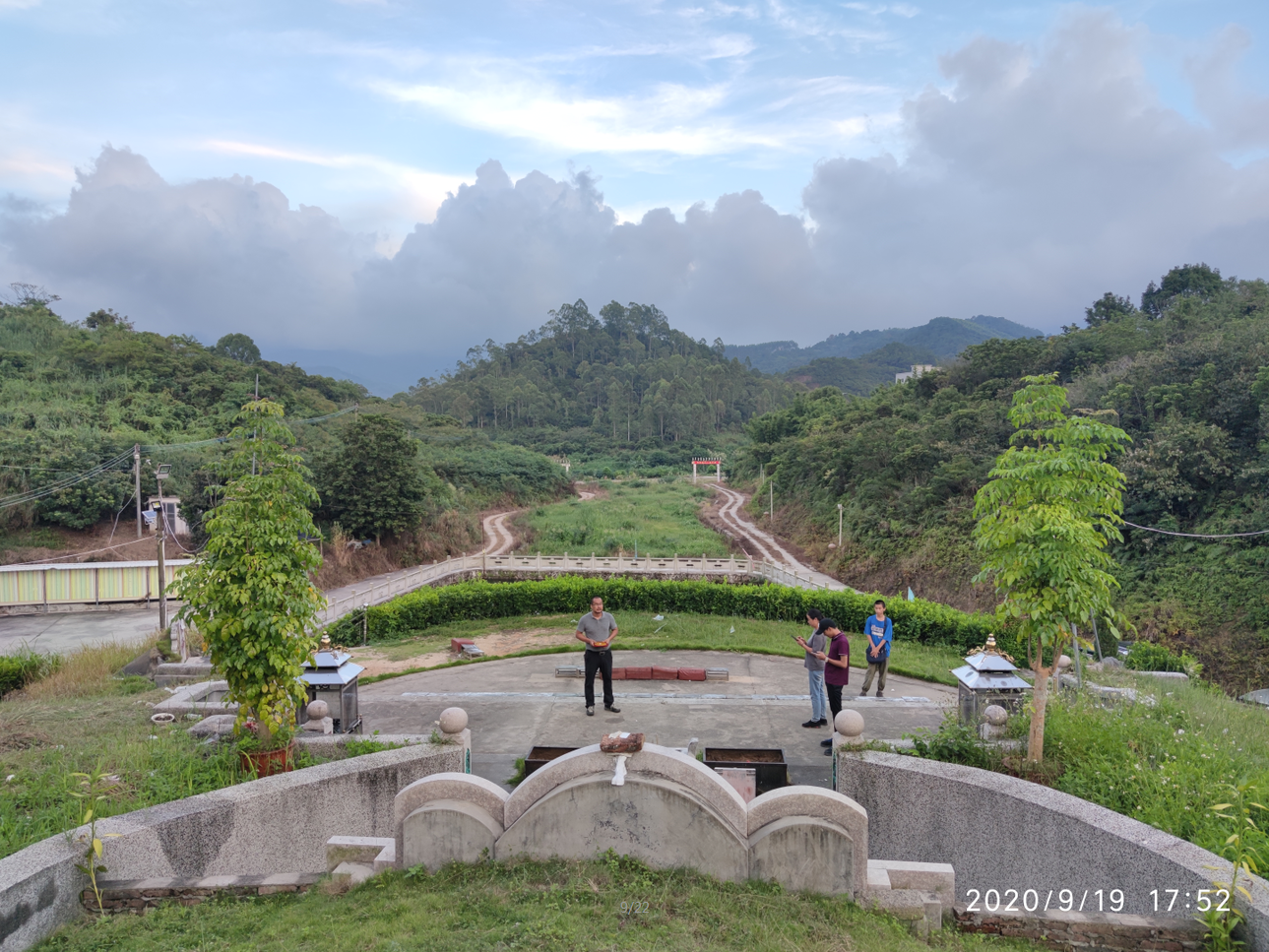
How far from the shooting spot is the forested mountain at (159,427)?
27484 mm

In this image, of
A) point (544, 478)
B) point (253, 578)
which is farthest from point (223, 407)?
point (253, 578)

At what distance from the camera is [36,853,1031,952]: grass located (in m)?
4.17

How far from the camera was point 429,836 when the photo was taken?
5027mm

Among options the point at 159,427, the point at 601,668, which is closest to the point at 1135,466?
the point at 601,668

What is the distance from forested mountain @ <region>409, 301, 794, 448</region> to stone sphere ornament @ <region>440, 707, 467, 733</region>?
81.3 metres

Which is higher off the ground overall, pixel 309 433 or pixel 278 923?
pixel 309 433

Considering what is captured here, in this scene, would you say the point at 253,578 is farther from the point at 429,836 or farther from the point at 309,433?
the point at 309,433

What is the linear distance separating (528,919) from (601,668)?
489 cm

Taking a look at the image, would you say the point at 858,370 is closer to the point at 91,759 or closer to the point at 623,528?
the point at 623,528

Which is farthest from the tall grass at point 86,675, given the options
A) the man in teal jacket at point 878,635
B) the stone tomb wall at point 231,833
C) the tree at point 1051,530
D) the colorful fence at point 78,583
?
the tree at point 1051,530

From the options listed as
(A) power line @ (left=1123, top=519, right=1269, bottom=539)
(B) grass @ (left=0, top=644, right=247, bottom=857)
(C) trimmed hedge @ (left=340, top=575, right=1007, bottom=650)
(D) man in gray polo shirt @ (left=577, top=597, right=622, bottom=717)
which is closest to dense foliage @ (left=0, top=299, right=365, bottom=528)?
(C) trimmed hedge @ (left=340, top=575, right=1007, bottom=650)

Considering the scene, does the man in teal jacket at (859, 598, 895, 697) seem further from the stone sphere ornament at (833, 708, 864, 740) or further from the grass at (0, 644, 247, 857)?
the grass at (0, 644, 247, 857)

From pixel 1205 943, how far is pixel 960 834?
1.87 m

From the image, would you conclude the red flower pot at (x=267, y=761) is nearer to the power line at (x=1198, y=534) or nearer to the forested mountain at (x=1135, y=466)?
the forested mountain at (x=1135, y=466)
